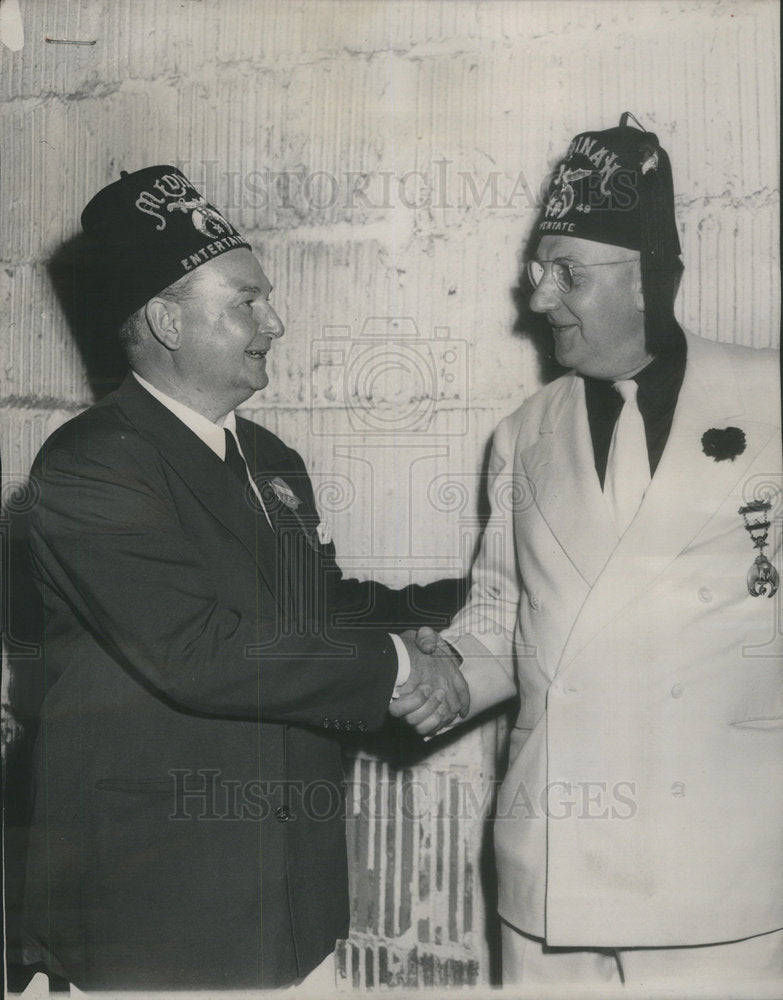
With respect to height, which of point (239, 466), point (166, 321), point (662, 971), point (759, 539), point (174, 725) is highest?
point (166, 321)

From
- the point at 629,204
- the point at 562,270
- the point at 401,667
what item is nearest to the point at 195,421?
the point at 401,667

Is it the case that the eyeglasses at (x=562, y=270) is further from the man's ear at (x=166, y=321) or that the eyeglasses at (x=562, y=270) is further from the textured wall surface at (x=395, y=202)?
the man's ear at (x=166, y=321)

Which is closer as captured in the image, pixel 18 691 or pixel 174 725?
pixel 174 725

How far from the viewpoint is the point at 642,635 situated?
4.56 ft

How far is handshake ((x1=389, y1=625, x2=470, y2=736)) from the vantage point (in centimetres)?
145

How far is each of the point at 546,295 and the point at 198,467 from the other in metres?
0.56

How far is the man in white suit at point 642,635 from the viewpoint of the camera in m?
1.37

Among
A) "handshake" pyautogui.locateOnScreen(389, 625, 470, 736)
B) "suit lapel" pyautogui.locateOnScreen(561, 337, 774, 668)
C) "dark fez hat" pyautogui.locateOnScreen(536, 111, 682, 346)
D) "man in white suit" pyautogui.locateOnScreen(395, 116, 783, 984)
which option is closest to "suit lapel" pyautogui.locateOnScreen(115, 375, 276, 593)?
"handshake" pyautogui.locateOnScreen(389, 625, 470, 736)

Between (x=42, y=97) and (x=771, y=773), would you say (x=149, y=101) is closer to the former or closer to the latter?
(x=42, y=97)

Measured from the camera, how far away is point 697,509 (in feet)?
4.54

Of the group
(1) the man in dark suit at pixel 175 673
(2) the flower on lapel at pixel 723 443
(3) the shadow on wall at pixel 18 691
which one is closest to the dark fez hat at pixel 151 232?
(1) the man in dark suit at pixel 175 673

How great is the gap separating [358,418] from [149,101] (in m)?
0.57

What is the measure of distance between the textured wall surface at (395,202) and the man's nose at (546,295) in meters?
0.06

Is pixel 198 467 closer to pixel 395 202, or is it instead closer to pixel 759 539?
pixel 395 202
